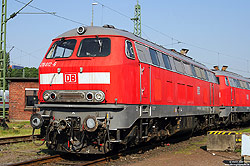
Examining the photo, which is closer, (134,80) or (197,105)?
(134,80)

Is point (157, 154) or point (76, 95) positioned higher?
point (76, 95)

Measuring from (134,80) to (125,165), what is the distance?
2654 mm

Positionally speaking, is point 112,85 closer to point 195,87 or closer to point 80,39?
point 80,39

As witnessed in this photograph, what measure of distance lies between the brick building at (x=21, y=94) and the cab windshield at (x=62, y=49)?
64.2 ft

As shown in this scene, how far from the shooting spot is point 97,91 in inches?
356

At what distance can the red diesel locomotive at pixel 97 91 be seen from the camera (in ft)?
29.6

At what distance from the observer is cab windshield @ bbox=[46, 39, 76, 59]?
1001cm

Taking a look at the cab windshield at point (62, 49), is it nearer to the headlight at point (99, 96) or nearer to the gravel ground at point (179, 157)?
the headlight at point (99, 96)

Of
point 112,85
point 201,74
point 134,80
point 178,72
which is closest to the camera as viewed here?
point 112,85

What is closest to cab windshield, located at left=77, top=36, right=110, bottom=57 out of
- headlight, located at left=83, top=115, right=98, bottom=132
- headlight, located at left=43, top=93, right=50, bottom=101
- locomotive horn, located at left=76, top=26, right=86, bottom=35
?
locomotive horn, located at left=76, top=26, right=86, bottom=35

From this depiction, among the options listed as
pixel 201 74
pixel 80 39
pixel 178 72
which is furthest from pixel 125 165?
pixel 201 74

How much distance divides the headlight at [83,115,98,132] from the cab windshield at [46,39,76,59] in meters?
2.36

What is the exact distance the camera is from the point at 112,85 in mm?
9109

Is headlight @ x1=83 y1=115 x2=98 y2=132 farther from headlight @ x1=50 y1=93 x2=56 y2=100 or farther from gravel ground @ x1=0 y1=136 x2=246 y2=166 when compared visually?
headlight @ x1=50 y1=93 x2=56 y2=100
